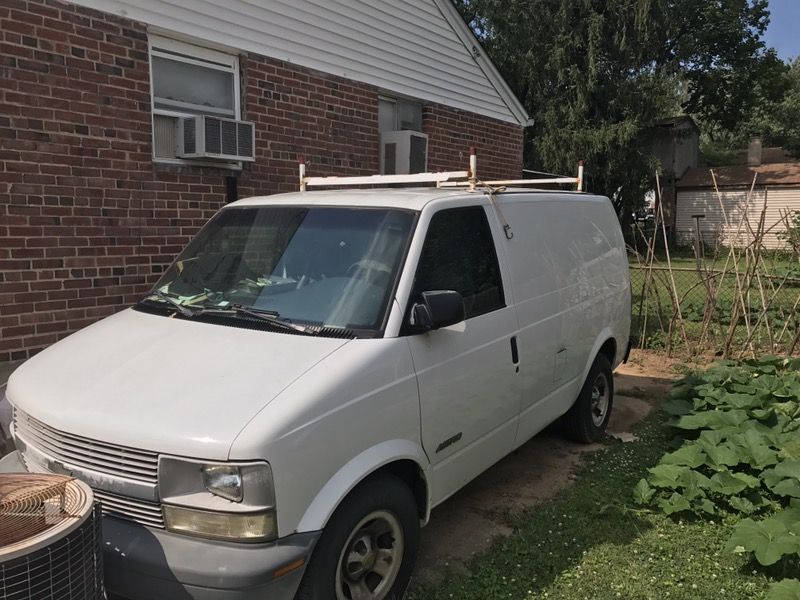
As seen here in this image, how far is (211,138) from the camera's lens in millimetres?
6094

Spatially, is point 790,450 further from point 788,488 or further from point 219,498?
point 219,498

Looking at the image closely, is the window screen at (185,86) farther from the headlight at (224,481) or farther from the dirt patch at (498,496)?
the headlight at (224,481)

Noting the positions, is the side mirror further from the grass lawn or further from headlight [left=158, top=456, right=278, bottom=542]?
the grass lawn

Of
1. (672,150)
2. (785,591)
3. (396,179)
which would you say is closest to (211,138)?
(396,179)

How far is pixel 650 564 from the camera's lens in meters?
3.47

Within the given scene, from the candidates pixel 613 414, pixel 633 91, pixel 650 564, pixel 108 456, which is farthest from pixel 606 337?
pixel 633 91

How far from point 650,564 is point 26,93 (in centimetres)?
533

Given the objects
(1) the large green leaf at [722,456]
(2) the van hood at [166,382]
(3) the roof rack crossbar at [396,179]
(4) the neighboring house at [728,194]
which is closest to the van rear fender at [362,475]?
(2) the van hood at [166,382]

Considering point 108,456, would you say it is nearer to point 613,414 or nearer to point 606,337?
point 606,337

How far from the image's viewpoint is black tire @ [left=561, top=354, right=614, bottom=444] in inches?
201

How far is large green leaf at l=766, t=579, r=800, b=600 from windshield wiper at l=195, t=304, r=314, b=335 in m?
2.37

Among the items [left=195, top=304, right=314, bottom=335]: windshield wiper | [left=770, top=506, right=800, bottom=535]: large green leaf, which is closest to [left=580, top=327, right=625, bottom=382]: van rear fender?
[left=770, top=506, right=800, bottom=535]: large green leaf

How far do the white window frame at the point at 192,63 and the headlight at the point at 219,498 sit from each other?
14.1 feet

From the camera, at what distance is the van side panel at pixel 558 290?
4.05 meters
